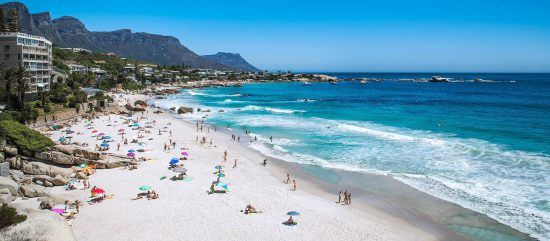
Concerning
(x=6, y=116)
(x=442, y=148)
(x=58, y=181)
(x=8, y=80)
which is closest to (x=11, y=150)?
(x=58, y=181)

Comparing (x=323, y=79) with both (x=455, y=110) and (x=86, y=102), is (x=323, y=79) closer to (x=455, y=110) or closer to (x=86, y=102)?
(x=455, y=110)

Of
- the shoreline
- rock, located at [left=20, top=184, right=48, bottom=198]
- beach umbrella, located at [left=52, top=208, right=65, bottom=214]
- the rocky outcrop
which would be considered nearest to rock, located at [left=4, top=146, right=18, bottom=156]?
the rocky outcrop

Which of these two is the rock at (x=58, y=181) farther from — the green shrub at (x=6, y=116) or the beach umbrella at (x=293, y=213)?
the green shrub at (x=6, y=116)

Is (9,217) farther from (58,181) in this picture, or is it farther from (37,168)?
(37,168)

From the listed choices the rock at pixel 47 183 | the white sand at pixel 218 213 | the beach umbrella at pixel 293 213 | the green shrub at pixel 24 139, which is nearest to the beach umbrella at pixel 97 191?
the white sand at pixel 218 213

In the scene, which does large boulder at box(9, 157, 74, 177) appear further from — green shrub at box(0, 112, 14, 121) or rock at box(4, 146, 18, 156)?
green shrub at box(0, 112, 14, 121)
